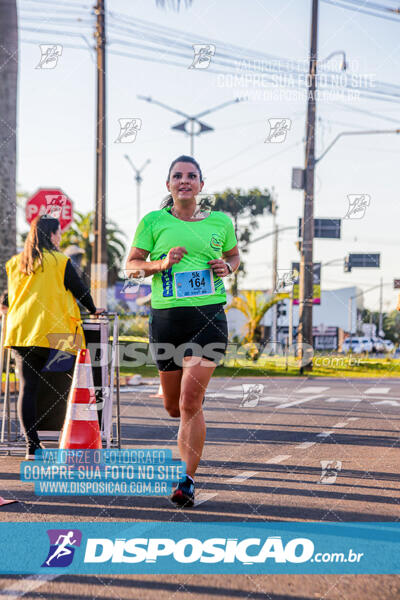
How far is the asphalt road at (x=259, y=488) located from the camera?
3.27 m

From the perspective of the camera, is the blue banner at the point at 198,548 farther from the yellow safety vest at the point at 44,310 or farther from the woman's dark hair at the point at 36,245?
the woman's dark hair at the point at 36,245

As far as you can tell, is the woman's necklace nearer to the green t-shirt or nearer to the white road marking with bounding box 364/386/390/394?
the green t-shirt

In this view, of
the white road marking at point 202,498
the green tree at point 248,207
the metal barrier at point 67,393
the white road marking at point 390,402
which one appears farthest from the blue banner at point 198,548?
the green tree at point 248,207

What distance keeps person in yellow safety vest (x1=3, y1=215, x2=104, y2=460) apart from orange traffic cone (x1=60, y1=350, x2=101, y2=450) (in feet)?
0.94

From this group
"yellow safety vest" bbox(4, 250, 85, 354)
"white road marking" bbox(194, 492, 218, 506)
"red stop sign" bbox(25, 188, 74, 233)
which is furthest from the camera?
"red stop sign" bbox(25, 188, 74, 233)

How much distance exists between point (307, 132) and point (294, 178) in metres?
1.61

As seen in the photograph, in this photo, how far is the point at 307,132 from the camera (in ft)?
81.5

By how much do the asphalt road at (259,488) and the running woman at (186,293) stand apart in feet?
1.56

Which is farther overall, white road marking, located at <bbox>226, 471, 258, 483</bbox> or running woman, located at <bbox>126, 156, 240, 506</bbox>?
white road marking, located at <bbox>226, 471, 258, 483</bbox>

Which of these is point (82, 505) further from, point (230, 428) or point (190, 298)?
point (230, 428)

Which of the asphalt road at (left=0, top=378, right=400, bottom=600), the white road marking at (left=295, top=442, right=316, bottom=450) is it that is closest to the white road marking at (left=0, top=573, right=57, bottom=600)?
the asphalt road at (left=0, top=378, right=400, bottom=600)
